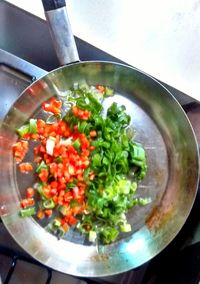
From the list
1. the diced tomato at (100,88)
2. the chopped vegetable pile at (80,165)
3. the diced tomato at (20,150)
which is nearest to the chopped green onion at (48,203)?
the chopped vegetable pile at (80,165)

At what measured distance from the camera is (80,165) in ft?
2.73

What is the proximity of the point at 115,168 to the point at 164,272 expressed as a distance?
0.25 meters

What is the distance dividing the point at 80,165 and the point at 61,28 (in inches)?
10.5

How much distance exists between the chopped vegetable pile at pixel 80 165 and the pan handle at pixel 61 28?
0.10 metres

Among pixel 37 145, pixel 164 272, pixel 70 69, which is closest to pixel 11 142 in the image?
pixel 37 145

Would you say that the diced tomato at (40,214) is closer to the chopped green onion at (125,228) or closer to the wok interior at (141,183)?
the wok interior at (141,183)

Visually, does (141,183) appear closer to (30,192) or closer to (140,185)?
(140,185)

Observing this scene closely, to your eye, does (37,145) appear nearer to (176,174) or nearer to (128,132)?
(128,132)

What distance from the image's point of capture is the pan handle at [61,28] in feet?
2.50

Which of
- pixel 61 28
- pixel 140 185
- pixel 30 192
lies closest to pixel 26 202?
pixel 30 192

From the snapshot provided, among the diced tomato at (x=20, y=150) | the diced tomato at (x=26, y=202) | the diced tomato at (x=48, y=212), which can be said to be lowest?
the diced tomato at (x=48, y=212)

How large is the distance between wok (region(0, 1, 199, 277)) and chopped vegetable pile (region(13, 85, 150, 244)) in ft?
0.08

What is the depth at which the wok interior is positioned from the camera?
842 mm

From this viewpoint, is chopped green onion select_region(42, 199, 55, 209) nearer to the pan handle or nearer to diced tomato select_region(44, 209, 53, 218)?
diced tomato select_region(44, 209, 53, 218)
